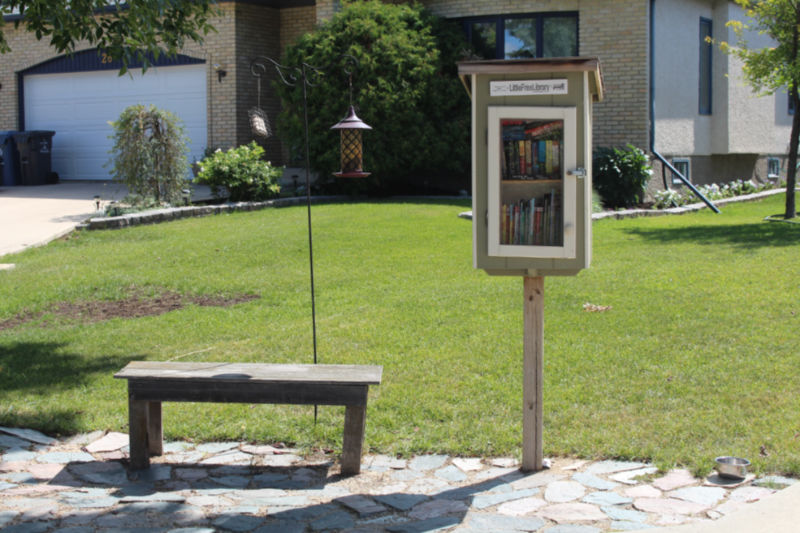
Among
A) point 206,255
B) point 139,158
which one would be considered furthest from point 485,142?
point 139,158


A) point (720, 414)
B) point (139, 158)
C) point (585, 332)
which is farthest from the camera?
point (139, 158)

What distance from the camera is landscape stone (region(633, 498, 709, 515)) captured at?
4.21m

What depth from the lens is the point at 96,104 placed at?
21.9m

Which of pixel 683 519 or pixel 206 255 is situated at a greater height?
pixel 206 255

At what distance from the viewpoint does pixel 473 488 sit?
466 cm

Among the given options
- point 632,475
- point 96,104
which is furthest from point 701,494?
point 96,104

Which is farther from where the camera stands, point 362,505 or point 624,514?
point 362,505

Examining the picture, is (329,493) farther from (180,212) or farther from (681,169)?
(681,169)

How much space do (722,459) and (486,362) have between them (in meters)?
2.36

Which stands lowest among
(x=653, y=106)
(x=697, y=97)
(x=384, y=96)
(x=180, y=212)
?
(x=180, y=212)

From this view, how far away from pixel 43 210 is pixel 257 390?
1221 centimetres

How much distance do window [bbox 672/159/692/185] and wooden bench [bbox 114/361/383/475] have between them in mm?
13884

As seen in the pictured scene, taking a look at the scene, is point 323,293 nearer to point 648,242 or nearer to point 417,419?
point 417,419

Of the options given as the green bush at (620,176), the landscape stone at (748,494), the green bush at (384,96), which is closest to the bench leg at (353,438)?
the landscape stone at (748,494)
